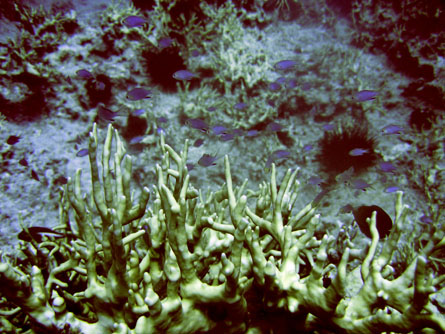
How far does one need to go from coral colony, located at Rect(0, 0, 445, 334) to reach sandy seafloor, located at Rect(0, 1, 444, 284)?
0.14 feet

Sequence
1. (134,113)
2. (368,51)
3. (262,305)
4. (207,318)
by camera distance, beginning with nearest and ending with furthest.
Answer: (207,318) < (262,305) < (134,113) < (368,51)

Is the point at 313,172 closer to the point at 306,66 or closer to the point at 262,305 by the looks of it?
the point at 306,66

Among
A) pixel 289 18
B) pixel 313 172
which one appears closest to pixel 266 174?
pixel 313 172

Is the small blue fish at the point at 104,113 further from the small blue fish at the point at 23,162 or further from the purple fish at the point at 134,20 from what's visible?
the purple fish at the point at 134,20

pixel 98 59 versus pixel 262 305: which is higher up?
pixel 98 59

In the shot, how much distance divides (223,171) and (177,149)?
1.09 metres

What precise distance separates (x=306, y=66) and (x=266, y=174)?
14.0 feet

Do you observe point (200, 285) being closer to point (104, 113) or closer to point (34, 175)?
point (104, 113)

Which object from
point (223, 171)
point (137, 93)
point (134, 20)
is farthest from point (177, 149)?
point (134, 20)

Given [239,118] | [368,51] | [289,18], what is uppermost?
[289,18]

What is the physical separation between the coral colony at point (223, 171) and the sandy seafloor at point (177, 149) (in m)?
0.04

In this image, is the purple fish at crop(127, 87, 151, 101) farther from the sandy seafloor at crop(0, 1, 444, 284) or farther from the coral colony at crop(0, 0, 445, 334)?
the sandy seafloor at crop(0, 1, 444, 284)

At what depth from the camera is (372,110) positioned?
6.94 m

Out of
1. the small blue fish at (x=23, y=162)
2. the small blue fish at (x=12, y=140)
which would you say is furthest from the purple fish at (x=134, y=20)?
the small blue fish at (x=23, y=162)
